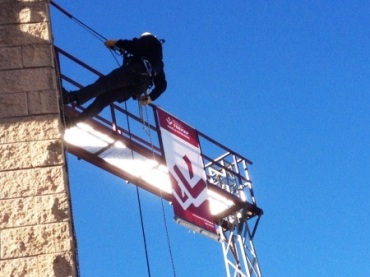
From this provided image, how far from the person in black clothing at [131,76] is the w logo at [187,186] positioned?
5.15 metres

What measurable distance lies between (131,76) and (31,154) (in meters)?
2.78

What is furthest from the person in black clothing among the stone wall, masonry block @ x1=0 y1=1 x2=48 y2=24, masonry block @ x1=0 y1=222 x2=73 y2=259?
masonry block @ x1=0 y1=222 x2=73 y2=259

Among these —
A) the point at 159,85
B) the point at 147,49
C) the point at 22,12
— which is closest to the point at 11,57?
the point at 22,12

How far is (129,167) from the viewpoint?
37.4 feet

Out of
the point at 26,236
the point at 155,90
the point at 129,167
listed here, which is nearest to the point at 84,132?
the point at 129,167

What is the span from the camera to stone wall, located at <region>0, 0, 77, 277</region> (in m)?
2.84

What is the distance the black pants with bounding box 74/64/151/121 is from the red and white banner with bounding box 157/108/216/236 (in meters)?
5.09

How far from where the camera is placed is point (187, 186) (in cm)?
1167

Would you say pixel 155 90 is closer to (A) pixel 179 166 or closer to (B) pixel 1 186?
(B) pixel 1 186

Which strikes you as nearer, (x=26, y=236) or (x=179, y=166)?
(x=26, y=236)

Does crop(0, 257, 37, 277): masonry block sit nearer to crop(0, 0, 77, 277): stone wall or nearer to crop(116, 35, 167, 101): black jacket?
crop(0, 0, 77, 277): stone wall

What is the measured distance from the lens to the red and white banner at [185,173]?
11.2 metres

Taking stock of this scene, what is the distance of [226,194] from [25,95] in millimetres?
9686

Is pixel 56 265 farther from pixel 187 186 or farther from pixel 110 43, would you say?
pixel 187 186
